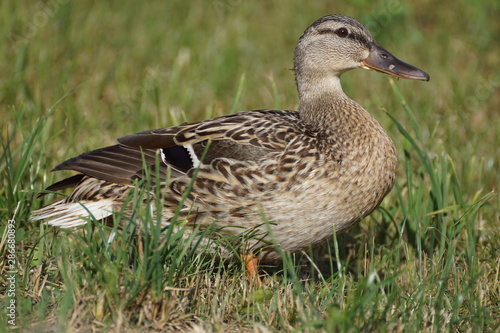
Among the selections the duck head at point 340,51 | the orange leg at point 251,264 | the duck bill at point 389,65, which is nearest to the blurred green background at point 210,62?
the duck head at point 340,51

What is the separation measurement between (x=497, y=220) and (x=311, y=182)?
1579 millimetres

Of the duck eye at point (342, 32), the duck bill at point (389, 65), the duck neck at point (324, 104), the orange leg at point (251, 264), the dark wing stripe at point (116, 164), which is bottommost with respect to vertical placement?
the orange leg at point (251, 264)

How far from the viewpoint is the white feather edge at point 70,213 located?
4180 mm

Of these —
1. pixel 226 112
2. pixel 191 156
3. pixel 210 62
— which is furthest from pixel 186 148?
pixel 210 62

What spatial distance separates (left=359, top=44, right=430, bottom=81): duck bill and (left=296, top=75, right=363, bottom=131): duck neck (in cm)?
25

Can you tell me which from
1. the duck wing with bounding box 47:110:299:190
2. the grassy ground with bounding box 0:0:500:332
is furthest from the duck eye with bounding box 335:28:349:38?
the duck wing with bounding box 47:110:299:190

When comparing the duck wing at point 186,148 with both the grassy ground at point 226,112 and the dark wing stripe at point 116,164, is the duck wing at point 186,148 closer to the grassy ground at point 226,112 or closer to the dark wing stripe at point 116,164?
the dark wing stripe at point 116,164

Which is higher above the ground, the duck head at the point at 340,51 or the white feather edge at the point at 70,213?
the duck head at the point at 340,51

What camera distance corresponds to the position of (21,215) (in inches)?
171

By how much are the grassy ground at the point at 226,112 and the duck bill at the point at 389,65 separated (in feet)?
0.67

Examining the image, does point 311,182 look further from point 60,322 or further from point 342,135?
point 60,322

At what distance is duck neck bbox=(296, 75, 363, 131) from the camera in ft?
14.5

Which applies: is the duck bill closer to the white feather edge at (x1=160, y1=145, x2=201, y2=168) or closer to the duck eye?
the duck eye

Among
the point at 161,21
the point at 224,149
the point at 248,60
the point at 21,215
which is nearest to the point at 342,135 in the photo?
the point at 224,149
